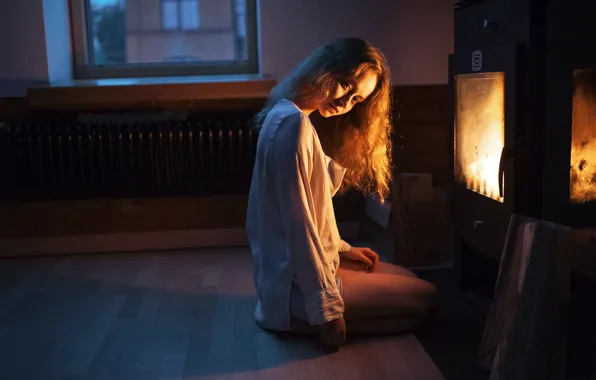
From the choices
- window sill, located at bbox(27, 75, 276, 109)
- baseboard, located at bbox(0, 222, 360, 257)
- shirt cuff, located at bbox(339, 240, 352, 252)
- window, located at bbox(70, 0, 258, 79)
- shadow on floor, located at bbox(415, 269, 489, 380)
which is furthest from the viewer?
window, located at bbox(70, 0, 258, 79)

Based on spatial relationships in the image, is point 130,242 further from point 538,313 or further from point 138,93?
point 538,313

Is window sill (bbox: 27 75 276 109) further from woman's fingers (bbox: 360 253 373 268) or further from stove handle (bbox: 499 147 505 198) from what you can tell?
stove handle (bbox: 499 147 505 198)

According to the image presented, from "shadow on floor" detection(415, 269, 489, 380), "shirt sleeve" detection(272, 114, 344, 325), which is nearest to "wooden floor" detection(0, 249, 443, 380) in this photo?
"shadow on floor" detection(415, 269, 489, 380)

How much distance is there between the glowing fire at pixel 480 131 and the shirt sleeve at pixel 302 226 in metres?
0.50

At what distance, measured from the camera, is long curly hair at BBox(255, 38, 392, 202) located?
1639 millimetres

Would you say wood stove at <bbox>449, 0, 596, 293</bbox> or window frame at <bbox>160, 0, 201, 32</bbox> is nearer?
wood stove at <bbox>449, 0, 596, 293</bbox>

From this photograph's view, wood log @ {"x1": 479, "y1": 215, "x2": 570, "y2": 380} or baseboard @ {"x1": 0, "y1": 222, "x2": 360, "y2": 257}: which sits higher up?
wood log @ {"x1": 479, "y1": 215, "x2": 570, "y2": 380}

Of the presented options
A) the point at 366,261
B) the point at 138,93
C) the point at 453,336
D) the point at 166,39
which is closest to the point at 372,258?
the point at 366,261

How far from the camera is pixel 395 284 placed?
1.73 metres

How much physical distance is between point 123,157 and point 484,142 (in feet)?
4.79

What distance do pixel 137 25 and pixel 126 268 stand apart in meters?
1.18

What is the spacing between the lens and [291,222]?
1.58 m

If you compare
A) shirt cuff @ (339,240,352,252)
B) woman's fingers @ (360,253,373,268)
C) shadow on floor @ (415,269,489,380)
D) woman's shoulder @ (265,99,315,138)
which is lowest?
shadow on floor @ (415,269,489,380)

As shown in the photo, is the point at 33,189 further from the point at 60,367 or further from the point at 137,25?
the point at 60,367
